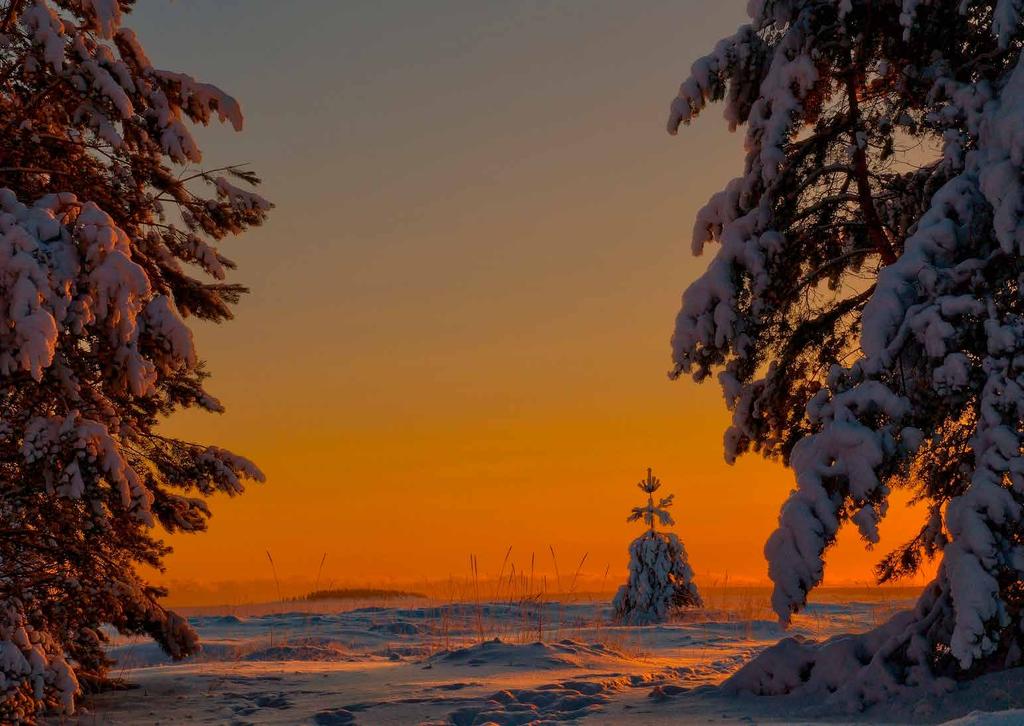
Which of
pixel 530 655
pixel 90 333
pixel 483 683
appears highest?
pixel 90 333

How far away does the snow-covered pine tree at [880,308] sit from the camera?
734 cm

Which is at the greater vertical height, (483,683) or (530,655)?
(530,655)

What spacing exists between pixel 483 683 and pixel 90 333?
467 cm

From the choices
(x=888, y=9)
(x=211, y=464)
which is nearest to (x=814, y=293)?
(x=888, y=9)

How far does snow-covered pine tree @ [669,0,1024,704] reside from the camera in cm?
734

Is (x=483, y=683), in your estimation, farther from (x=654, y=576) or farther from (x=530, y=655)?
(x=654, y=576)

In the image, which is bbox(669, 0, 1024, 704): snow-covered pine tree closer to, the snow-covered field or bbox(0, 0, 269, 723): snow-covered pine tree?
the snow-covered field

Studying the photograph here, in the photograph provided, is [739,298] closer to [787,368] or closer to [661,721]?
[787,368]

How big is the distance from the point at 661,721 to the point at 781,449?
12.2 feet

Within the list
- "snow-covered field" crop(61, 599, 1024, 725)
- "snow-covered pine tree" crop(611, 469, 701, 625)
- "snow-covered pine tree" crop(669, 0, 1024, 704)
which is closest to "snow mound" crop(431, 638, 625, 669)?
"snow-covered field" crop(61, 599, 1024, 725)

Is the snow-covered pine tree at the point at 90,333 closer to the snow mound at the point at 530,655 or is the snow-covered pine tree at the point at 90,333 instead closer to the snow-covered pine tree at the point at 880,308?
the snow mound at the point at 530,655

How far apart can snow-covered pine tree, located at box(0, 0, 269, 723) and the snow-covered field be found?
999mm

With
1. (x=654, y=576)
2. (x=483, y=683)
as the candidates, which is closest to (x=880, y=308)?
(x=483, y=683)

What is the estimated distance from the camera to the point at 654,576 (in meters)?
19.4
